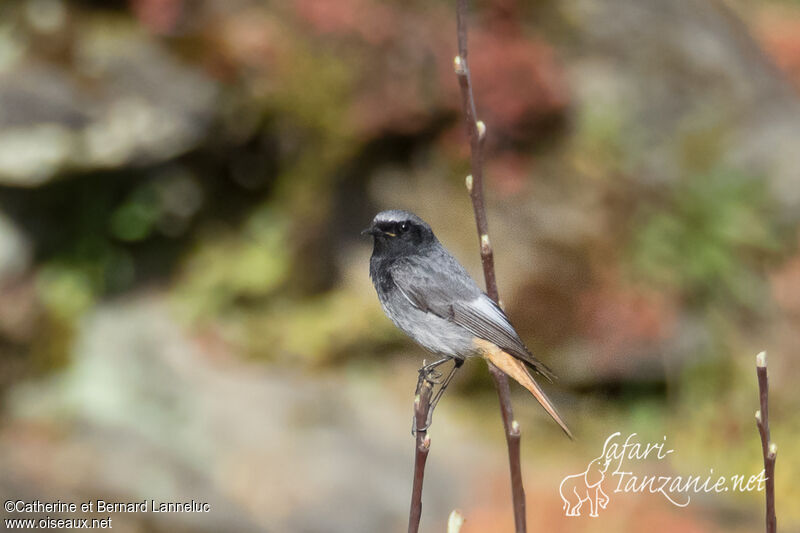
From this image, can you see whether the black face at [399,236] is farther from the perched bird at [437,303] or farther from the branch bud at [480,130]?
the branch bud at [480,130]

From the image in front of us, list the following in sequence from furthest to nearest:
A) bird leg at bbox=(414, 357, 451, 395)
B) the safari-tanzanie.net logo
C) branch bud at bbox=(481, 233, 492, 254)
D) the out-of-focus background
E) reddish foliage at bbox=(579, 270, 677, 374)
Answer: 1. reddish foliage at bbox=(579, 270, 677, 374)
2. the out-of-focus background
3. the safari-tanzanie.net logo
4. bird leg at bbox=(414, 357, 451, 395)
5. branch bud at bbox=(481, 233, 492, 254)

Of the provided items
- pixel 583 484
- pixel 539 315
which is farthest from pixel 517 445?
pixel 539 315

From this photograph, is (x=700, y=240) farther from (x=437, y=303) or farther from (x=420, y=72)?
(x=437, y=303)

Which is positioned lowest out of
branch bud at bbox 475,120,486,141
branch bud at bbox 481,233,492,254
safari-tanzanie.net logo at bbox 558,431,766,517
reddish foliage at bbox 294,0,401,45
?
branch bud at bbox 481,233,492,254

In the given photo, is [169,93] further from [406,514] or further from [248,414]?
[406,514]

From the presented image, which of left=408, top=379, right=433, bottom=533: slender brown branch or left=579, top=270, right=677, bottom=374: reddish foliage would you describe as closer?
left=408, top=379, right=433, bottom=533: slender brown branch

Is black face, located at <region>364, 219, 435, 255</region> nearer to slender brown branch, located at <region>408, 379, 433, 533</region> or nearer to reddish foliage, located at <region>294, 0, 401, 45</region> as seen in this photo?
slender brown branch, located at <region>408, 379, 433, 533</region>

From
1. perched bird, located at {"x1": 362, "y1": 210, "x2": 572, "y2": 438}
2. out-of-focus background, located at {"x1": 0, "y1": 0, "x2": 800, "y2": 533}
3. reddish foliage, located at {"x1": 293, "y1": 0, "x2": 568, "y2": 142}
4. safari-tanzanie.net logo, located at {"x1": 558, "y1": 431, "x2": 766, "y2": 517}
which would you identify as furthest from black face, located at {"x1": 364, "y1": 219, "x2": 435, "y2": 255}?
reddish foliage, located at {"x1": 293, "y1": 0, "x2": 568, "y2": 142}
